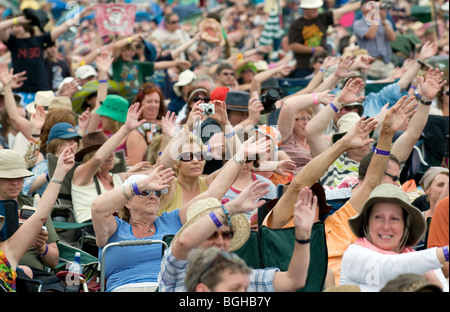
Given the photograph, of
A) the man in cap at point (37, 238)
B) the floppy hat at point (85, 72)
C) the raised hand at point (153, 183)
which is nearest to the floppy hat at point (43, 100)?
the floppy hat at point (85, 72)

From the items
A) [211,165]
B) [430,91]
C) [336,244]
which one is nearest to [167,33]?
[211,165]

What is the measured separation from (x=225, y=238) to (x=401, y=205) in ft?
3.67

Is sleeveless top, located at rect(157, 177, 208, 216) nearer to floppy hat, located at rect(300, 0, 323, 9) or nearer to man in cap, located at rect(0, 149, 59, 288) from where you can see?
man in cap, located at rect(0, 149, 59, 288)

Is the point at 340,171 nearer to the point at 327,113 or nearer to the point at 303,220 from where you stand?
the point at 327,113

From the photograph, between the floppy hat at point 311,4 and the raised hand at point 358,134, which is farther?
the floppy hat at point 311,4

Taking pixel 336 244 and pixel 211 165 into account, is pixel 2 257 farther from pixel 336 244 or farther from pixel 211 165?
pixel 211 165

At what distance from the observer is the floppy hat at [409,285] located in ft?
12.7

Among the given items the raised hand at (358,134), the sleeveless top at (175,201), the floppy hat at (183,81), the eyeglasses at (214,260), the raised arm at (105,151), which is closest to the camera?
the eyeglasses at (214,260)

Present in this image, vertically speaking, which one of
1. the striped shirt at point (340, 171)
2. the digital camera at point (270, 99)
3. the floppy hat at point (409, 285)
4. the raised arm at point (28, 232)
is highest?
the floppy hat at point (409, 285)

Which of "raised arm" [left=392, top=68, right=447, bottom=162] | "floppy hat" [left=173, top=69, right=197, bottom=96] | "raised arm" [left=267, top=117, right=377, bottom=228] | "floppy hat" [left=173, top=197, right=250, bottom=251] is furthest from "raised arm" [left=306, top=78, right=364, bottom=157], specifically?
"floppy hat" [left=173, top=69, right=197, bottom=96]

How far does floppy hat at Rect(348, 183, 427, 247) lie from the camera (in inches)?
192

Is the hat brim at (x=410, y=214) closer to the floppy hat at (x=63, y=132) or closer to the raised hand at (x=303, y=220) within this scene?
the raised hand at (x=303, y=220)

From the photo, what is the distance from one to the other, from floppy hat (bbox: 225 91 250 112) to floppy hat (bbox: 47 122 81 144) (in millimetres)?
1531

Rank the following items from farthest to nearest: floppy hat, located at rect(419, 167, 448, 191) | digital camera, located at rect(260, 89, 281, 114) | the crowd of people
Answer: digital camera, located at rect(260, 89, 281, 114) < floppy hat, located at rect(419, 167, 448, 191) < the crowd of people
